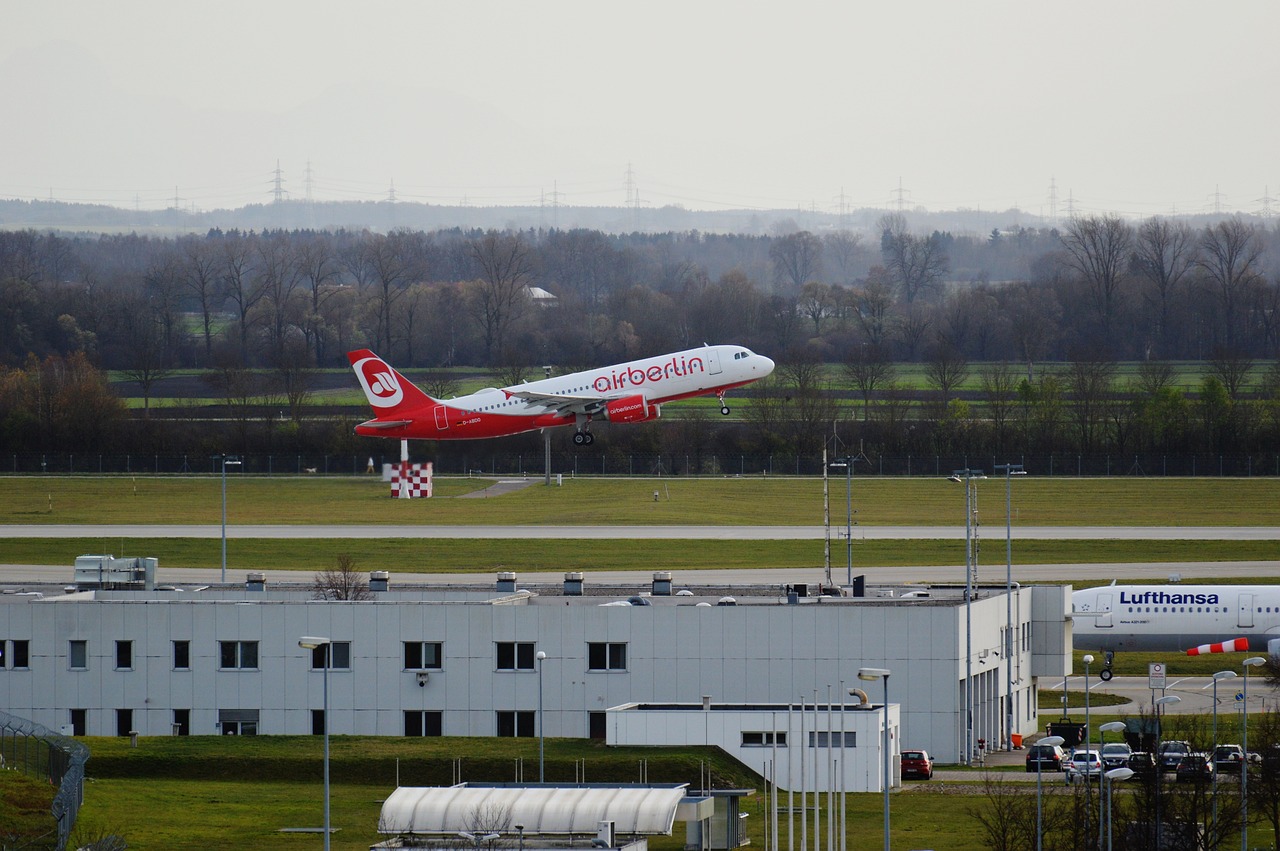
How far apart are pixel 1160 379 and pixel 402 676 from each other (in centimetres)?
12687

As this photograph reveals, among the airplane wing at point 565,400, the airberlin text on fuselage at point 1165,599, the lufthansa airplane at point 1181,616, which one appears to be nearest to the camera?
the lufthansa airplane at point 1181,616

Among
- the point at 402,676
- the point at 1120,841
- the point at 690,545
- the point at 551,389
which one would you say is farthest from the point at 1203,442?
the point at 1120,841

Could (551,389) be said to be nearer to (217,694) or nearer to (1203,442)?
(217,694)

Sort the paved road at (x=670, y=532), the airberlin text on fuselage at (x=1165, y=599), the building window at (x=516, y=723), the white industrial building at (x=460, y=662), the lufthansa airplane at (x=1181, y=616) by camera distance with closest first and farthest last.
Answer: the white industrial building at (x=460, y=662), the building window at (x=516, y=723), the lufthansa airplane at (x=1181, y=616), the airberlin text on fuselage at (x=1165, y=599), the paved road at (x=670, y=532)

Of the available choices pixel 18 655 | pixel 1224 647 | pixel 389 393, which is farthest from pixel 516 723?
pixel 389 393

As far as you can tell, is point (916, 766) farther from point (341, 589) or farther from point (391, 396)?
point (391, 396)

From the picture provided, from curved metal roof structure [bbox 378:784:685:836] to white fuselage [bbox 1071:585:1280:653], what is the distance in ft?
160

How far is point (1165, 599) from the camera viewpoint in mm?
86375

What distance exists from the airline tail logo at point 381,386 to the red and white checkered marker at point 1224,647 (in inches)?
1765

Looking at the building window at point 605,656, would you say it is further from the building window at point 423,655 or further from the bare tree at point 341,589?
the bare tree at point 341,589

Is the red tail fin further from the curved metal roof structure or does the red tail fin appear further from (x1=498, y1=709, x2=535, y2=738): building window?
the curved metal roof structure

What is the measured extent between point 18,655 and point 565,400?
3739 centimetres

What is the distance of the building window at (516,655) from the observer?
213 feet

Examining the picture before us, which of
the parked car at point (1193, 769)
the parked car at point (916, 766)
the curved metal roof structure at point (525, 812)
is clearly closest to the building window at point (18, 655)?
the curved metal roof structure at point (525, 812)
